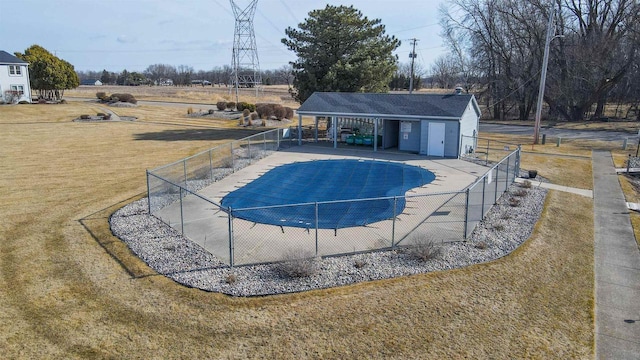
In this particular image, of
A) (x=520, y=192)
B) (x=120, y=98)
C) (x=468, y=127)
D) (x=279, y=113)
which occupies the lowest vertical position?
(x=520, y=192)

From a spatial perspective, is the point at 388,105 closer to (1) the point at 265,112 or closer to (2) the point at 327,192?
(2) the point at 327,192

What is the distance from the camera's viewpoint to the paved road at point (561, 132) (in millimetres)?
39025

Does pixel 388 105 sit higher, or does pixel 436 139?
pixel 388 105

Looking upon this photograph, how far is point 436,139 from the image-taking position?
28094mm

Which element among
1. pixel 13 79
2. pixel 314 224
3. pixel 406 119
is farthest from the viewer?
pixel 13 79

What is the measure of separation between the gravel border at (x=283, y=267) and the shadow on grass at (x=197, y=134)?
21.3 m

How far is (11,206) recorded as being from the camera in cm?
1694

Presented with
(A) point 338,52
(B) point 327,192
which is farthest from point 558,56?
(B) point 327,192

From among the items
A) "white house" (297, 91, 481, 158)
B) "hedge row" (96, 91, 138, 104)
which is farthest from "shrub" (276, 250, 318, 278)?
"hedge row" (96, 91, 138, 104)

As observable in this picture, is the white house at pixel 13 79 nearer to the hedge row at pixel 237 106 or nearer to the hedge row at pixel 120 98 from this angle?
the hedge row at pixel 120 98

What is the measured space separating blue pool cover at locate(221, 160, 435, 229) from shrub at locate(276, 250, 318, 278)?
4.77 feet

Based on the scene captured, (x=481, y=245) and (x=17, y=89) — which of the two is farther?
(x=17, y=89)

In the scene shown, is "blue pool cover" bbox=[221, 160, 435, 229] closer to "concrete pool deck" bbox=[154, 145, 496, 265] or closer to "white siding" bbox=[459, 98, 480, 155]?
"concrete pool deck" bbox=[154, 145, 496, 265]

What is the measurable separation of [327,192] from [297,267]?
9.33m
